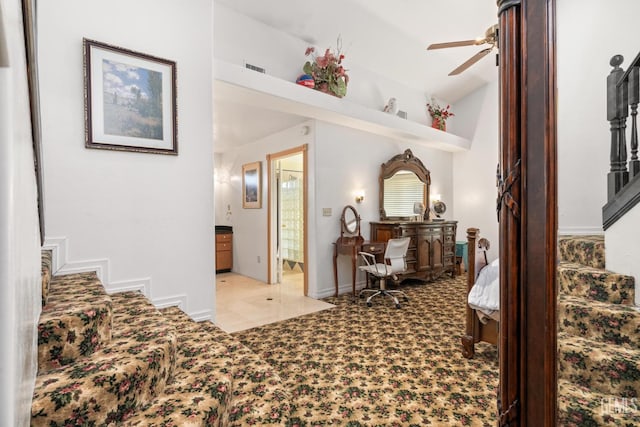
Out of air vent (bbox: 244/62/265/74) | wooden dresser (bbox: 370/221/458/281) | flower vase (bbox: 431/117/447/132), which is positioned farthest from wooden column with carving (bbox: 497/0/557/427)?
flower vase (bbox: 431/117/447/132)

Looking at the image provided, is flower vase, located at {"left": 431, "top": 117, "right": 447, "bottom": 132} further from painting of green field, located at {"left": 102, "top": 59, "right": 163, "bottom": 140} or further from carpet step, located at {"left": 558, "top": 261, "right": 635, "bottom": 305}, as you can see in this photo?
carpet step, located at {"left": 558, "top": 261, "right": 635, "bottom": 305}

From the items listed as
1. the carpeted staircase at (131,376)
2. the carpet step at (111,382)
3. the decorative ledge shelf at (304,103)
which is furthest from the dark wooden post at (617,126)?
the decorative ledge shelf at (304,103)

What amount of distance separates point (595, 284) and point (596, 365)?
6.6 inches

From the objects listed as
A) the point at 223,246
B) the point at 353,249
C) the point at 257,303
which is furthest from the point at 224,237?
the point at 353,249

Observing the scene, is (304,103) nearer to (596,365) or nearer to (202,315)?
(202,315)

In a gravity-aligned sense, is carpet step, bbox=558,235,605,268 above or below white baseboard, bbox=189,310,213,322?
→ above

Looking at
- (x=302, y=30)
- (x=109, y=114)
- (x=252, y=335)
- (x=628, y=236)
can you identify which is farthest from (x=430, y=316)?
(x=302, y=30)

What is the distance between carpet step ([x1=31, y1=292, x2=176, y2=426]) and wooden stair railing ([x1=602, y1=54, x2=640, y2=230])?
4.81ft

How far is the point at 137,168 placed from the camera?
2111mm

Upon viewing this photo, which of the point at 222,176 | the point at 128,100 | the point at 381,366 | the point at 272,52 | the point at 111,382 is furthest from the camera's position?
A: the point at 222,176

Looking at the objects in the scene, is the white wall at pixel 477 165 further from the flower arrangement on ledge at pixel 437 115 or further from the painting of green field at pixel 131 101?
the painting of green field at pixel 131 101

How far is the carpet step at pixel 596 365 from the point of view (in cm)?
52

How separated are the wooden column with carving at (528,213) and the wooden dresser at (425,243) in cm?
365

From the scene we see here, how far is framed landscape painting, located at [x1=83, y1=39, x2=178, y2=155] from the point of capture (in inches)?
76.9
